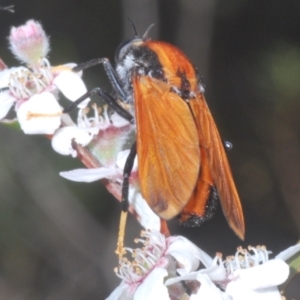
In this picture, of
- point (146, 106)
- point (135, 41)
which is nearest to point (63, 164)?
point (135, 41)

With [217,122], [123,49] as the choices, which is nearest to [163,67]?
[123,49]

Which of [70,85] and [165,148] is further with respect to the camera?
[70,85]

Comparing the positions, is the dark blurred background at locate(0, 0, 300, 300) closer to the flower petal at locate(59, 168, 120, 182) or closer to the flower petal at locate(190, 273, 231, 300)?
the flower petal at locate(59, 168, 120, 182)

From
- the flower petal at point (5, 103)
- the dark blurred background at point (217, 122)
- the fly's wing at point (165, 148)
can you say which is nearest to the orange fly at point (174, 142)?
the fly's wing at point (165, 148)

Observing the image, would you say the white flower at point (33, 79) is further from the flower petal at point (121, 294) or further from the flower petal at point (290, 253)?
the flower petal at point (290, 253)

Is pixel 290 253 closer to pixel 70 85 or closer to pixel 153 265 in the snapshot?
pixel 153 265

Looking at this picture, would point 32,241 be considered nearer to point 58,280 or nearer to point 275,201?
point 58,280

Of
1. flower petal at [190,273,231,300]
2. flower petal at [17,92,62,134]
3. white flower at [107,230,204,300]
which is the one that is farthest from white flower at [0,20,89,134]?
flower petal at [190,273,231,300]
